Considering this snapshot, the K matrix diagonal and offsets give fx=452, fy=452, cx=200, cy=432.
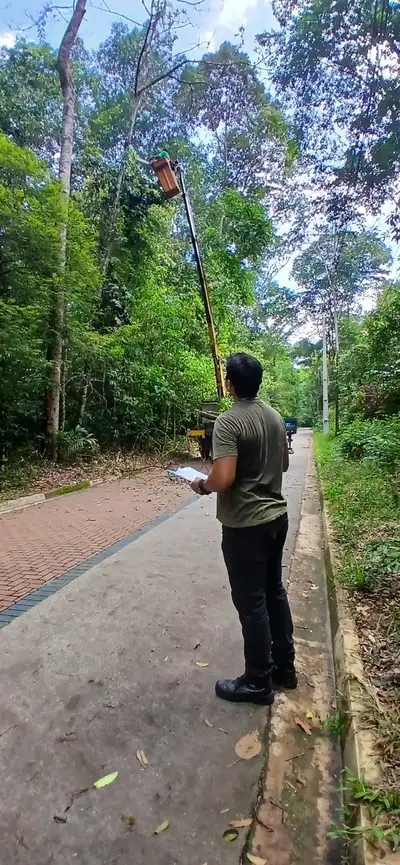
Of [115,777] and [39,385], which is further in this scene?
[39,385]

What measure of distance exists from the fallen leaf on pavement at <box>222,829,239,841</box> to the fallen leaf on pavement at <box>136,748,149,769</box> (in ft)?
1.39

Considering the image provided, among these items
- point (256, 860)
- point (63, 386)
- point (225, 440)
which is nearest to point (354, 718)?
point (256, 860)

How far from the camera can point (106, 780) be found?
69.1 inches

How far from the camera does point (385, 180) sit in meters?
8.87

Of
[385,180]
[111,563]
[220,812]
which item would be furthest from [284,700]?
[385,180]

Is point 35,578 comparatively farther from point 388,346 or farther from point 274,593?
point 388,346

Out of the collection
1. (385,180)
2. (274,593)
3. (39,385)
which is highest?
(385,180)

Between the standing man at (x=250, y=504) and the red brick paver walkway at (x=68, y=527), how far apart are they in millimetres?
2133

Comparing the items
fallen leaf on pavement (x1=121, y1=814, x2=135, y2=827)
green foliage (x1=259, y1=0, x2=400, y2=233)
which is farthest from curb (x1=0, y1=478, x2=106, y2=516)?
green foliage (x1=259, y1=0, x2=400, y2=233)

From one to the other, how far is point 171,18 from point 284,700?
15458 mm

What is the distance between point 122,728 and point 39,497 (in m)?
6.04

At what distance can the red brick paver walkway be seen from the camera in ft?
13.4

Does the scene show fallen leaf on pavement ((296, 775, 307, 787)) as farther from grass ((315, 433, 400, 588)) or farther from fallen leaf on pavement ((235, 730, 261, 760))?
grass ((315, 433, 400, 588))

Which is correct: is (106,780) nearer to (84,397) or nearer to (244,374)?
(244,374)
